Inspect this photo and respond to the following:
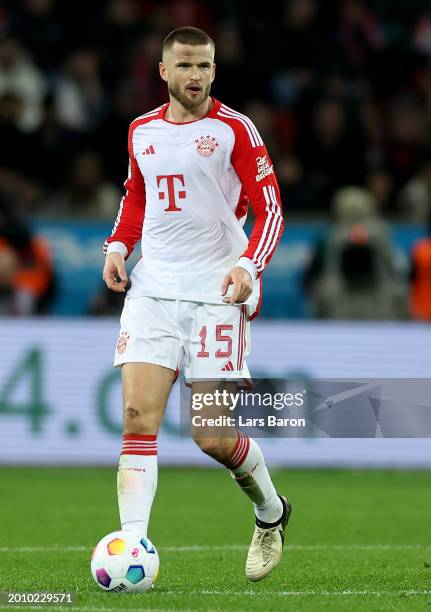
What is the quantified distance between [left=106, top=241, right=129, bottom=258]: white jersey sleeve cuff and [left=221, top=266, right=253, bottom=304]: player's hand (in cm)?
64

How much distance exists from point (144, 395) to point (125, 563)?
0.68 m

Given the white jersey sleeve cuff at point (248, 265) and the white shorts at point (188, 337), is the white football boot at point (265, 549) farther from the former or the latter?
the white jersey sleeve cuff at point (248, 265)

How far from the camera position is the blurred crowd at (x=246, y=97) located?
14031mm

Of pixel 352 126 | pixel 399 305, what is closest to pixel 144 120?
pixel 399 305

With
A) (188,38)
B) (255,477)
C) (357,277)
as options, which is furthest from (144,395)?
(357,277)

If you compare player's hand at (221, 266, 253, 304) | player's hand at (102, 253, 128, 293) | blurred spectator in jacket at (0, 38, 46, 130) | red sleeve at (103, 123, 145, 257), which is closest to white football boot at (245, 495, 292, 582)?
player's hand at (221, 266, 253, 304)

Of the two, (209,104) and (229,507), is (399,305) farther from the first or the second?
(209,104)

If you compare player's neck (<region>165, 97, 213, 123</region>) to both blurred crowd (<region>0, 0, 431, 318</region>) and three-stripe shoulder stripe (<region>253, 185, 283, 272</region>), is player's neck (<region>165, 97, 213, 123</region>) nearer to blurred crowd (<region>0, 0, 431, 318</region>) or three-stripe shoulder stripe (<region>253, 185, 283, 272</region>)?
three-stripe shoulder stripe (<region>253, 185, 283, 272</region>)

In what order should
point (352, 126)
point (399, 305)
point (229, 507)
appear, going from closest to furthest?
point (229, 507)
point (399, 305)
point (352, 126)

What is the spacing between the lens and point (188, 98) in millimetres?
6113

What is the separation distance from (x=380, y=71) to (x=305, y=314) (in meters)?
3.72

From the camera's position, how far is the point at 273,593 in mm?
5848

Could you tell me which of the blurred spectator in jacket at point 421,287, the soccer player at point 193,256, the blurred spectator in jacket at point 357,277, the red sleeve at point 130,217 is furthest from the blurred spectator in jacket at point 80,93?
the soccer player at point 193,256

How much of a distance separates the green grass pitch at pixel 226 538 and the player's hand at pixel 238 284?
120 cm
